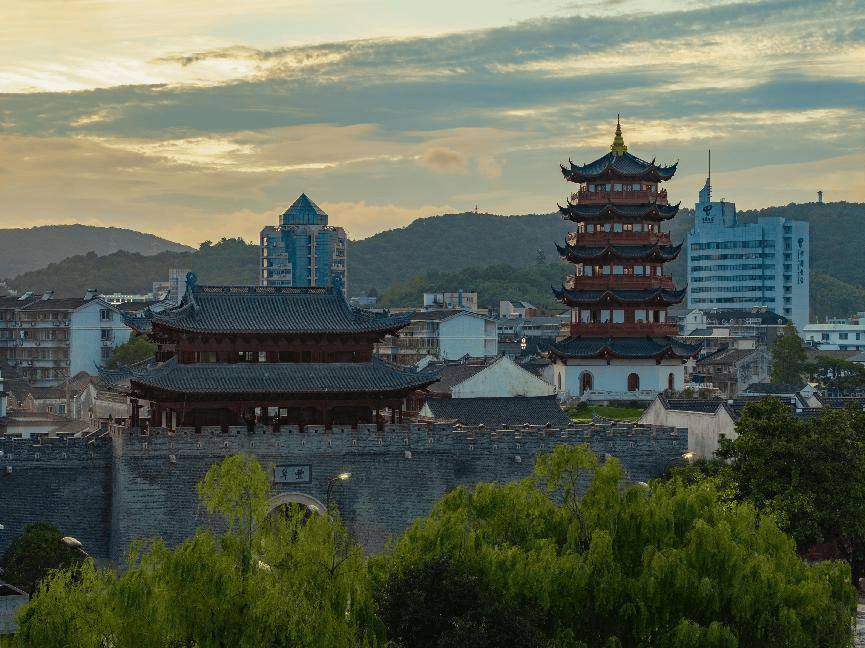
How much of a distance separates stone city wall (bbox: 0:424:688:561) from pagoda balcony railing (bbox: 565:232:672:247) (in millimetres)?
29812

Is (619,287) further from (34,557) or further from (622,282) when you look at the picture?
(34,557)

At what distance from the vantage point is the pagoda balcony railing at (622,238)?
86.8 metres

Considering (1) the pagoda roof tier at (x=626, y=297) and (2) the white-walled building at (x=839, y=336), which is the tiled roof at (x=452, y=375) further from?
(2) the white-walled building at (x=839, y=336)

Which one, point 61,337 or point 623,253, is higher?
point 623,253

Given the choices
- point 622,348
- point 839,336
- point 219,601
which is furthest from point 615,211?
point 839,336

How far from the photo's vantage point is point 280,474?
55.1 m

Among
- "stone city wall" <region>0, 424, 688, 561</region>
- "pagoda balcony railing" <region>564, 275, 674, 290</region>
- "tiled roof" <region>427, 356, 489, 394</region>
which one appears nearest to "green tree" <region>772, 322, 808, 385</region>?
"pagoda balcony railing" <region>564, 275, 674, 290</region>

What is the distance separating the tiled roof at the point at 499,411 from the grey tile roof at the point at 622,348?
54.6 ft

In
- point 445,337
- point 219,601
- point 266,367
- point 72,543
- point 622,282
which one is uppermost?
point 622,282

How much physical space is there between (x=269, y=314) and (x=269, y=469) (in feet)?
24.4

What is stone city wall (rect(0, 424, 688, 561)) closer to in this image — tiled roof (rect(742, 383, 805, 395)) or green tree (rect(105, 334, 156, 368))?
tiled roof (rect(742, 383, 805, 395))

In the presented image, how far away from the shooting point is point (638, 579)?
37469mm

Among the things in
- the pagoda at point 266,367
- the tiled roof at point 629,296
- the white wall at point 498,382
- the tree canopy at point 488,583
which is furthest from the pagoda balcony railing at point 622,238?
the tree canopy at point 488,583

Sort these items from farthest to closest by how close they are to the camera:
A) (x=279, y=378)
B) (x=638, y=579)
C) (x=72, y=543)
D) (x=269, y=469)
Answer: (x=279, y=378)
(x=269, y=469)
(x=72, y=543)
(x=638, y=579)
